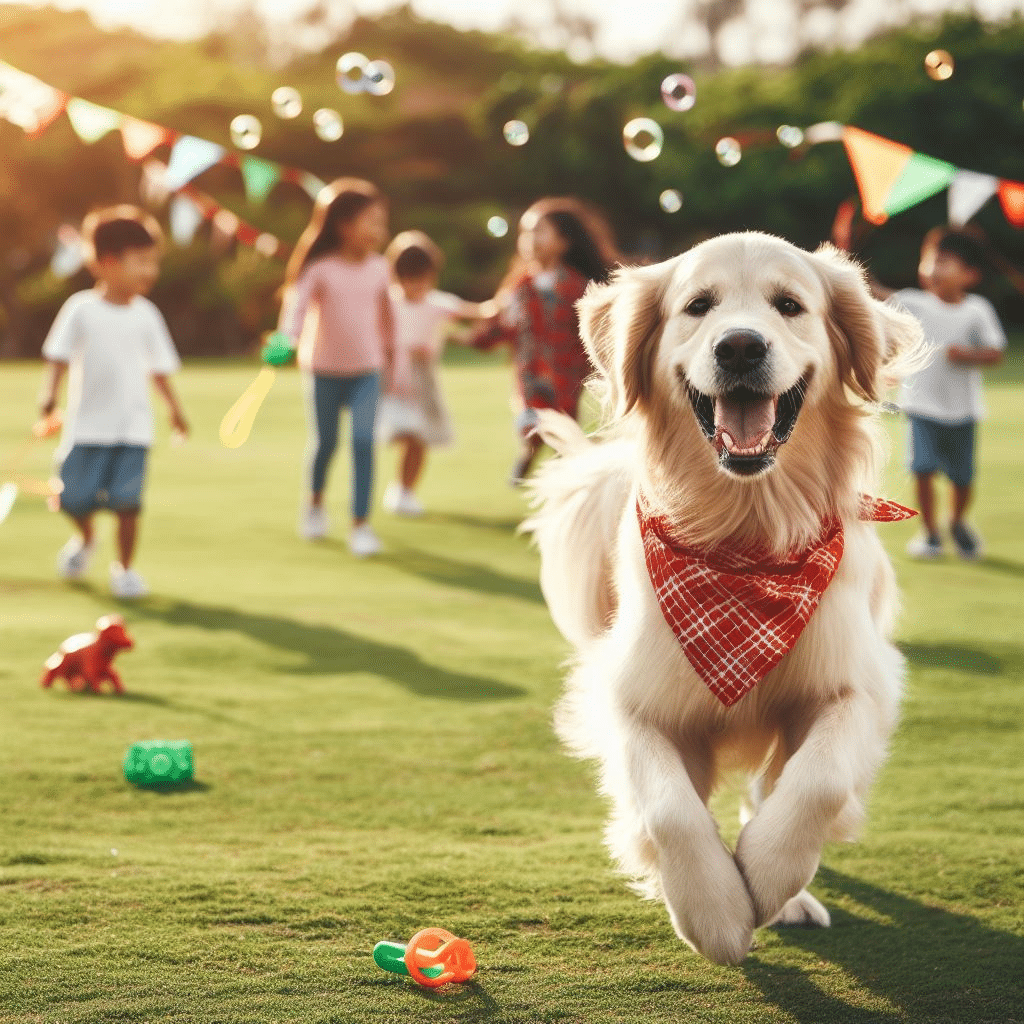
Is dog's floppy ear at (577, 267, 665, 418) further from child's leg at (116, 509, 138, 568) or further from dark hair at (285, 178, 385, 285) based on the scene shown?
dark hair at (285, 178, 385, 285)

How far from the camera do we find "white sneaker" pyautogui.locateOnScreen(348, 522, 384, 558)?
9.36m

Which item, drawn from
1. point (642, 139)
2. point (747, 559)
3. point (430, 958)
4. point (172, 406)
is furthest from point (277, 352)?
point (430, 958)

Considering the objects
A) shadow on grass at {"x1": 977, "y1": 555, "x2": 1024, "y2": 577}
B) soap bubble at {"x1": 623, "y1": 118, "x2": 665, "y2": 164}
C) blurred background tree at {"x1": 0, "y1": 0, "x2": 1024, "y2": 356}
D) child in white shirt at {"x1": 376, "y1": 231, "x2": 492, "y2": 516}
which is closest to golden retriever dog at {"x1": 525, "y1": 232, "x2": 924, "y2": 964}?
soap bubble at {"x1": 623, "y1": 118, "x2": 665, "y2": 164}

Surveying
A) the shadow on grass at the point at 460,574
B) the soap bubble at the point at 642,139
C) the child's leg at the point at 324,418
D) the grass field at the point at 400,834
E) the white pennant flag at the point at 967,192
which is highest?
the white pennant flag at the point at 967,192

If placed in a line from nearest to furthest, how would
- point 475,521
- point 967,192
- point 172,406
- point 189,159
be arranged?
point 172,406 < point 967,192 < point 189,159 < point 475,521

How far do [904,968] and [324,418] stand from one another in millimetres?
6781

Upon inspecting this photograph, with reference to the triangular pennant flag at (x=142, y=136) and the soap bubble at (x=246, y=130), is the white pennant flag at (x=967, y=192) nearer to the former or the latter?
the soap bubble at (x=246, y=130)

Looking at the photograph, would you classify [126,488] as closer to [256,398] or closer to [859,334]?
[859,334]

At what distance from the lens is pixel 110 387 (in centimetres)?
787

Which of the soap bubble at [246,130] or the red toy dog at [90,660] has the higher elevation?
the soap bubble at [246,130]

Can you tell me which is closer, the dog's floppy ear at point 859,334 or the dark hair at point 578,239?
the dog's floppy ear at point 859,334

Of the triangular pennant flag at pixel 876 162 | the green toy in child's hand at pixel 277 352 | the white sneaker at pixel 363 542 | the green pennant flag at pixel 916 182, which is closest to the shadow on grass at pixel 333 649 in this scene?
the green toy in child's hand at pixel 277 352

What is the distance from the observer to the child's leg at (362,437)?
368 inches

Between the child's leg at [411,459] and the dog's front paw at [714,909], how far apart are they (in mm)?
8438
